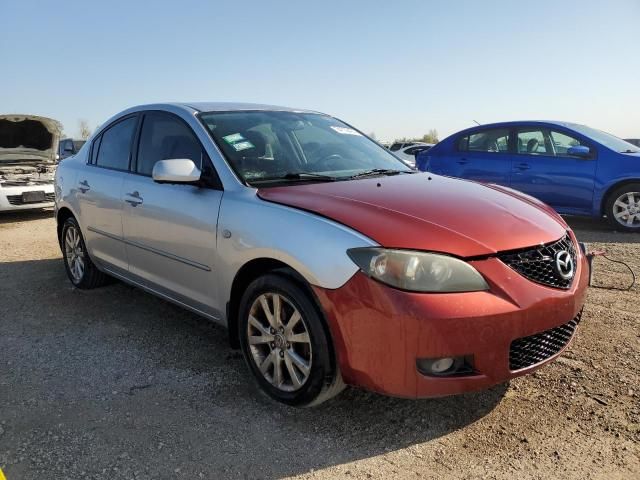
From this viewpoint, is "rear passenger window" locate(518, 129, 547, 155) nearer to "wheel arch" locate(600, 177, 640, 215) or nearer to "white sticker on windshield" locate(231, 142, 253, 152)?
"wheel arch" locate(600, 177, 640, 215)

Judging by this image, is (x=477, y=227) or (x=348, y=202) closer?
(x=477, y=227)

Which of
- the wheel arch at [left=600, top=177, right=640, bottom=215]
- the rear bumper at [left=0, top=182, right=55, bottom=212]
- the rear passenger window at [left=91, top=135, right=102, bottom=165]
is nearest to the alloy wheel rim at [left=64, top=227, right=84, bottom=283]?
the rear passenger window at [left=91, top=135, right=102, bottom=165]

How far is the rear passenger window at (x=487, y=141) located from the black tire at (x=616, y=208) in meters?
1.58

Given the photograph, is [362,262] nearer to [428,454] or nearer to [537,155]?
[428,454]

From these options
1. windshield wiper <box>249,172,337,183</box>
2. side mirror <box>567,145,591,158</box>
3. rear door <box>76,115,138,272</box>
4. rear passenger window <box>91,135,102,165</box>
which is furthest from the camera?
side mirror <box>567,145,591,158</box>

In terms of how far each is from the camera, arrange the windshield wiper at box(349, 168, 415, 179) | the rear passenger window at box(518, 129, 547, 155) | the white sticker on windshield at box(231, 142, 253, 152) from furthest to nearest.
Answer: the rear passenger window at box(518, 129, 547, 155), the windshield wiper at box(349, 168, 415, 179), the white sticker on windshield at box(231, 142, 253, 152)

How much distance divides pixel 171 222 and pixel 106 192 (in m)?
1.11

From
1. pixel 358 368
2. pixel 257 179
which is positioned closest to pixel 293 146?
pixel 257 179

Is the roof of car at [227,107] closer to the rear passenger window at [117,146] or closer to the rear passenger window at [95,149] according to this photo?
the rear passenger window at [117,146]

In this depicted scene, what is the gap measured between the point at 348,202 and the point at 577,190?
579cm

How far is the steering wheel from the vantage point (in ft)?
11.9

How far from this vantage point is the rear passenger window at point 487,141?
8.23 meters

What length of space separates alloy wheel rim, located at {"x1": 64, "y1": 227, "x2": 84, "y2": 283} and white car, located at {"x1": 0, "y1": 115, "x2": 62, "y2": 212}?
4.88 meters

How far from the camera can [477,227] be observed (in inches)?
105
